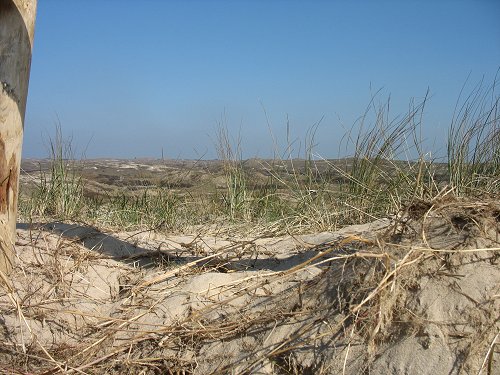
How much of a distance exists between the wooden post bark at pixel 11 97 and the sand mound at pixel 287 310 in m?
0.28

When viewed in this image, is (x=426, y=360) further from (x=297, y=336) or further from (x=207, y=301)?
(x=207, y=301)

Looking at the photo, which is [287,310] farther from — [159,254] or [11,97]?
[11,97]

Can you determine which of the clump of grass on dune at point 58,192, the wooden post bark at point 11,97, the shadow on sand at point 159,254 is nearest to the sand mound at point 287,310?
the shadow on sand at point 159,254

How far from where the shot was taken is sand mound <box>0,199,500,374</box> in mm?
2055

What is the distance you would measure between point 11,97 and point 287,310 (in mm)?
1883

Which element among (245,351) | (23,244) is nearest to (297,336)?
(245,351)

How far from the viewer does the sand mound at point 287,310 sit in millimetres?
2055

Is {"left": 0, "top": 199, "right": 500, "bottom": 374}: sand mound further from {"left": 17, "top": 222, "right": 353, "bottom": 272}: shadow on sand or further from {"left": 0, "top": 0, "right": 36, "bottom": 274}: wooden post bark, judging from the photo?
{"left": 0, "top": 0, "right": 36, "bottom": 274}: wooden post bark

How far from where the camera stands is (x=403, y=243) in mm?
2469

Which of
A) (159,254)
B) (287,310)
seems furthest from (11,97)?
(287,310)

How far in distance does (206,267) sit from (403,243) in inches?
50.3

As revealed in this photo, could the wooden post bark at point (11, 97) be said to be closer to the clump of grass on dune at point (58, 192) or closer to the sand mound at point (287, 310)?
the sand mound at point (287, 310)

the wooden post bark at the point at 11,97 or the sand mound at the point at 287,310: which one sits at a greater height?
the wooden post bark at the point at 11,97

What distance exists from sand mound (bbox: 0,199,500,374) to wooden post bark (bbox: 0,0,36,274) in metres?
0.28
